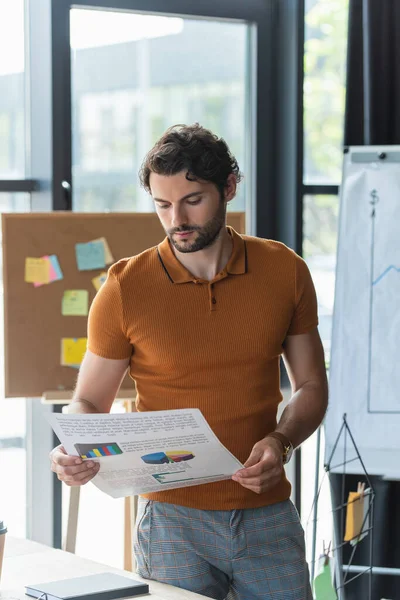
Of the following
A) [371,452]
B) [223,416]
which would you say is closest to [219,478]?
[223,416]

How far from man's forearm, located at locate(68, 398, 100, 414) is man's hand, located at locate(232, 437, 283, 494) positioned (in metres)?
0.37

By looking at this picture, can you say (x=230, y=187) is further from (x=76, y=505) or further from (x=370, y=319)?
(x=76, y=505)

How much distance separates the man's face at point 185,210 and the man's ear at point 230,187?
73 millimetres

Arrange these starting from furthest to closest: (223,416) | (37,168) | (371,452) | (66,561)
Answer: (37,168)
(371,452)
(223,416)
(66,561)

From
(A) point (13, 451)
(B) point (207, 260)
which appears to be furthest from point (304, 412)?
(A) point (13, 451)

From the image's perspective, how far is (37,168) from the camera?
328cm

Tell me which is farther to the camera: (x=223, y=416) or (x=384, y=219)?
(x=384, y=219)

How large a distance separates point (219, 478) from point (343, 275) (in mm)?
1407

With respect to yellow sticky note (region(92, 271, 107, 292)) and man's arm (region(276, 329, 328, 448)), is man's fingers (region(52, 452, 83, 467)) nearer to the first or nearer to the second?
man's arm (region(276, 329, 328, 448))

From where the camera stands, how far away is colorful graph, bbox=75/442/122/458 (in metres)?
1.67

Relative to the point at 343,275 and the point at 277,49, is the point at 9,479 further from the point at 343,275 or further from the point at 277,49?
the point at 277,49

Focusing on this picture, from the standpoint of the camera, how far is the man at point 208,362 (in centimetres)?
188

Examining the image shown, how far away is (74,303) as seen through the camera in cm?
295

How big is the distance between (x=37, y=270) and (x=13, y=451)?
82 cm
